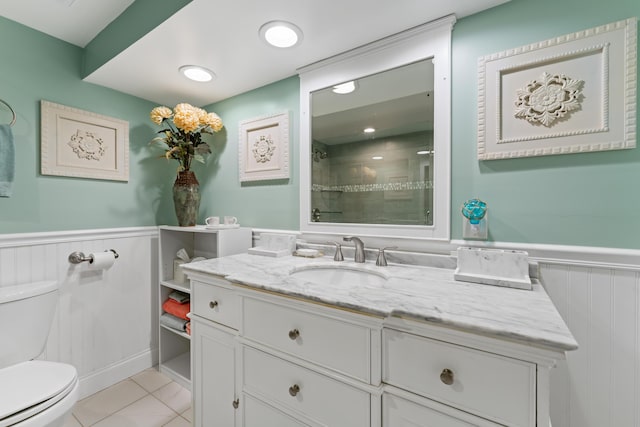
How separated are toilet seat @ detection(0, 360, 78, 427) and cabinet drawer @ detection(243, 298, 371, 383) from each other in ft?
2.71

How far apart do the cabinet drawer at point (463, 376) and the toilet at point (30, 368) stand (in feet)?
4.38

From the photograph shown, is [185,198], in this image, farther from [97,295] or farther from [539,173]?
[539,173]

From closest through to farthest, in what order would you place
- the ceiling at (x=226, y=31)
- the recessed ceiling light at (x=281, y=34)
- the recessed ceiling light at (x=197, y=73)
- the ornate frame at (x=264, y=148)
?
the ceiling at (x=226, y=31) → the recessed ceiling light at (x=281, y=34) → the recessed ceiling light at (x=197, y=73) → the ornate frame at (x=264, y=148)

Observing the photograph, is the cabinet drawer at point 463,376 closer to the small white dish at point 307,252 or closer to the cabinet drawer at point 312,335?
the cabinet drawer at point 312,335

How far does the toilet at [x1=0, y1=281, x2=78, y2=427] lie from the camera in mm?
1011

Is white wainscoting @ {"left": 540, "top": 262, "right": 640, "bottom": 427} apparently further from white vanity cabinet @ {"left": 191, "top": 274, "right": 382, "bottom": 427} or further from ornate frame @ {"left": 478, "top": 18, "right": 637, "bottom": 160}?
white vanity cabinet @ {"left": 191, "top": 274, "right": 382, "bottom": 427}

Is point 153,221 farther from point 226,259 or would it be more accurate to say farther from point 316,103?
point 316,103

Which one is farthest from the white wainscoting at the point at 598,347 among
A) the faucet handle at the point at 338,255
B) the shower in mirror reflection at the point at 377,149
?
the faucet handle at the point at 338,255

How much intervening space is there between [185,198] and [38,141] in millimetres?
837

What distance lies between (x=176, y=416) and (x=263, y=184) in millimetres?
1521

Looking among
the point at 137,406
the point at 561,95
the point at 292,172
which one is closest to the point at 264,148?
the point at 292,172

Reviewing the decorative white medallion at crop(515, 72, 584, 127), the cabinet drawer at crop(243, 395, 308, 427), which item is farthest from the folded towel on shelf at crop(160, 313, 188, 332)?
the decorative white medallion at crop(515, 72, 584, 127)

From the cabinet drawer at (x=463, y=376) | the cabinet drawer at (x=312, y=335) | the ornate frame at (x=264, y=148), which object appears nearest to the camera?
the cabinet drawer at (x=463, y=376)

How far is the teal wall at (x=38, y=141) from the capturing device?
1470mm
